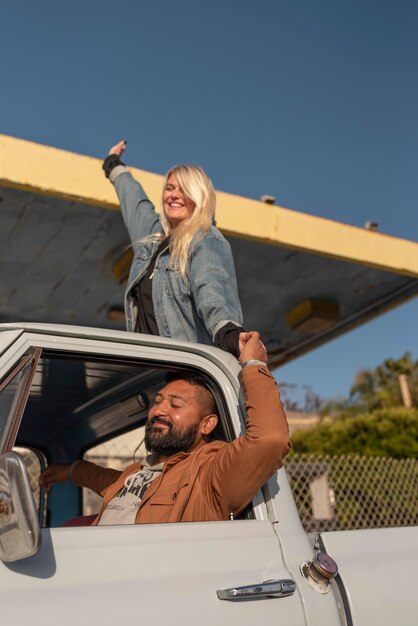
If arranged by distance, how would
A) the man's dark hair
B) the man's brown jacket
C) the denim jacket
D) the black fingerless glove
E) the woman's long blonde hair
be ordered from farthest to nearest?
1. the black fingerless glove
2. the woman's long blonde hair
3. the denim jacket
4. the man's dark hair
5. the man's brown jacket

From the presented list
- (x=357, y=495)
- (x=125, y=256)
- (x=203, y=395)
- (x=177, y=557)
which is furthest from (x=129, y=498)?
(x=357, y=495)

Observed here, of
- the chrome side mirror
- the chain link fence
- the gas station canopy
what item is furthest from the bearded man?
the chain link fence

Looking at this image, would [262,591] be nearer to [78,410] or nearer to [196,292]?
[196,292]

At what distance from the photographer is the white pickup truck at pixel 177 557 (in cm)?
155

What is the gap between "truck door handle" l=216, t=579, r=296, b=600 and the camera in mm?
1744

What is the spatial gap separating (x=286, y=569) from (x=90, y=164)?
14.9 feet

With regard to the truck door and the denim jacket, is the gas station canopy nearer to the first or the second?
the denim jacket

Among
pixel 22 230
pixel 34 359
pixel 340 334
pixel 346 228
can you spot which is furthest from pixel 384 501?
pixel 34 359

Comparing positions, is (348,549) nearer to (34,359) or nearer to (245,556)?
(245,556)

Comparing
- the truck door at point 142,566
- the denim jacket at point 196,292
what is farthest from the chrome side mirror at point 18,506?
the denim jacket at point 196,292

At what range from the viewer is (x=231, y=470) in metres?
1.99

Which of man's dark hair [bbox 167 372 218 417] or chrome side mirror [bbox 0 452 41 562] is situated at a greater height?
man's dark hair [bbox 167 372 218 417]

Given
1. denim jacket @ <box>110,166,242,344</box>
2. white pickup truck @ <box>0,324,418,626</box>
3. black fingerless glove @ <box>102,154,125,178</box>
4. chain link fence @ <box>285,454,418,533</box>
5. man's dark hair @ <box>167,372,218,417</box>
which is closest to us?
white pickup truck @ <box>0,324,418,626</box>

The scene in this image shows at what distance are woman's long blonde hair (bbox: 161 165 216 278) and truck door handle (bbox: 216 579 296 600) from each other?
1.36 metres
